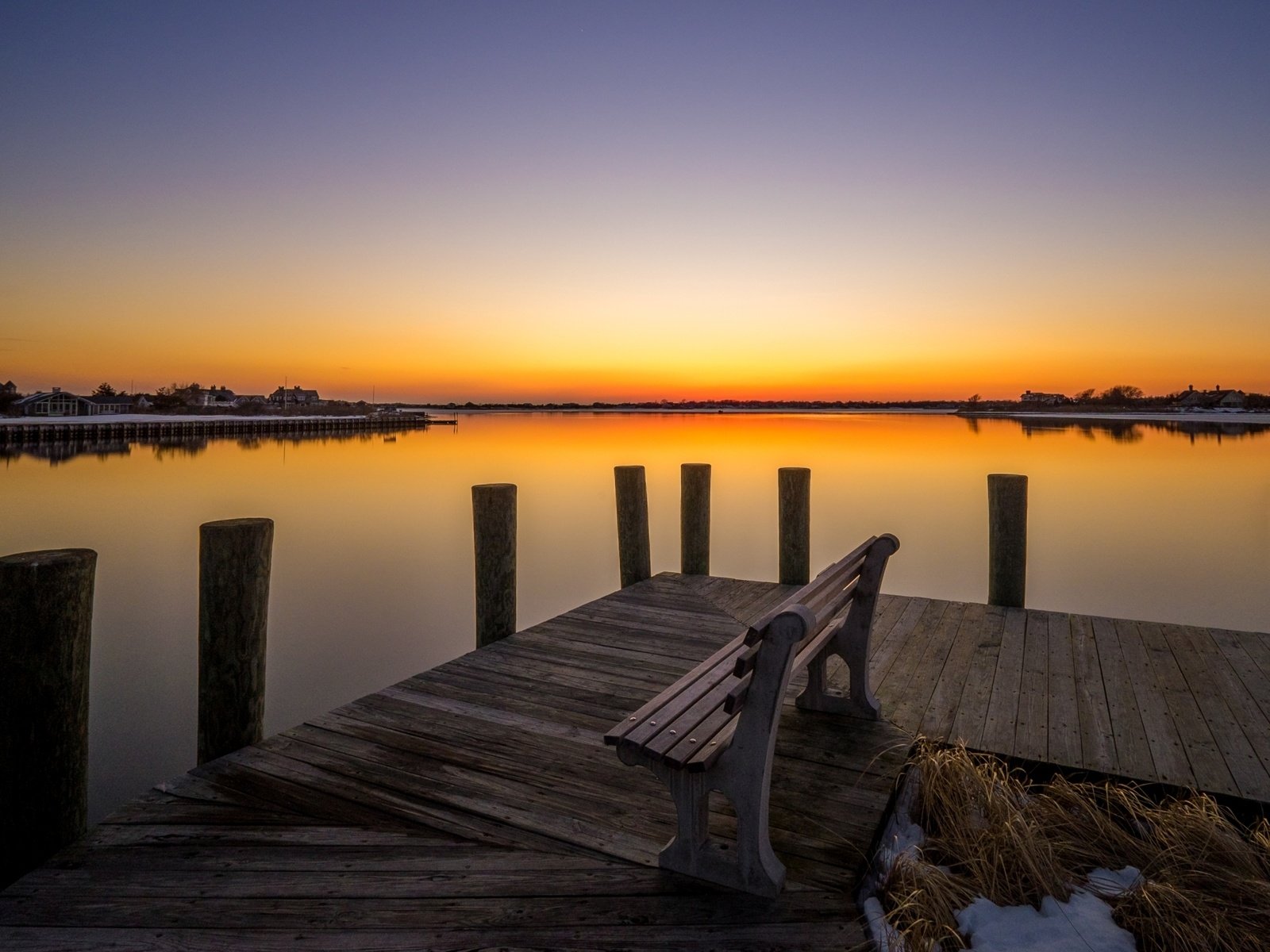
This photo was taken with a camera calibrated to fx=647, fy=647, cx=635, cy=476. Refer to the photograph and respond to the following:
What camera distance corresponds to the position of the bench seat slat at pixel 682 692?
2.29 metres

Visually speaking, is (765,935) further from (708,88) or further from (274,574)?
(708,88)

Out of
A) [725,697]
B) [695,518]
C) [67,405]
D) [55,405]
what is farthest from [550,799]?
[67,405]

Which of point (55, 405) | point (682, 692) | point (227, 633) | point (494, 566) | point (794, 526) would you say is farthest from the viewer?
point (55, 405)

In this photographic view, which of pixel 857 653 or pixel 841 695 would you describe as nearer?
pixel 857 653

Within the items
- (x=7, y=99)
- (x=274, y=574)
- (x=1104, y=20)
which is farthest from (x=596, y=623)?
(x=7, y=99)

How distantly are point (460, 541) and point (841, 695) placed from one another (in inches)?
550

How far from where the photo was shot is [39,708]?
270cm

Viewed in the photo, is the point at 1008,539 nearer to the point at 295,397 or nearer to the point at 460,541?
the point at 460,541

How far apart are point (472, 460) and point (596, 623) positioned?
31.2 m

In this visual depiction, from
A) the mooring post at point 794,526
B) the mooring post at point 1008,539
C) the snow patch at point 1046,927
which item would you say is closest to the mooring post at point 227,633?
the snow patch at point 1046,927

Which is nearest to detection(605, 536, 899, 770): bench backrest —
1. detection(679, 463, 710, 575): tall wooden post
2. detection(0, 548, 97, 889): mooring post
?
detection(0, 548, 97, 889): mooring post

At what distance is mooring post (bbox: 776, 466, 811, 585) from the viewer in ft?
23.7

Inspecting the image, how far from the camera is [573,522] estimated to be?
1911 centimetres

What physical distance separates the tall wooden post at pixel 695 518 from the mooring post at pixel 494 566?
2589 mm
